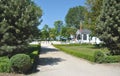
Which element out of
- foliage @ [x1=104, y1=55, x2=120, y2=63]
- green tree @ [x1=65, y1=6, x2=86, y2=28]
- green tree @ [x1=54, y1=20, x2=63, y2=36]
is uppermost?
green tree @ [x1=65, y1=6, x2=86, y2=28]

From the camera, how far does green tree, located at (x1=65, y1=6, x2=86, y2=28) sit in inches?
4648

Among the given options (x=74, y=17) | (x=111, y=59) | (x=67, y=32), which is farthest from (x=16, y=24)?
(x=74, y=17)

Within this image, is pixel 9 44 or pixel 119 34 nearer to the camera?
pixel 9 44

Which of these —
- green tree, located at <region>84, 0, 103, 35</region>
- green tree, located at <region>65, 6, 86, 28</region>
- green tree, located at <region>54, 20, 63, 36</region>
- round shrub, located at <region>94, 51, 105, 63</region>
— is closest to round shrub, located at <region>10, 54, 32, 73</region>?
round shrub, located at <region>94, 51, 105, 63</region>

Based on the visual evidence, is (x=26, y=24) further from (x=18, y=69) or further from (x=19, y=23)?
(x=18, y=69)

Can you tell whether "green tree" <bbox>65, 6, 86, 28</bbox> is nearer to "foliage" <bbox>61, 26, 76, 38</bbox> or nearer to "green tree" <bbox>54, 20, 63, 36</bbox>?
"green tree" <bbox>54, 20, 63, 36</bbox>

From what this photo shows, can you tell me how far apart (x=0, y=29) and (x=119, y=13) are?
11.9 m

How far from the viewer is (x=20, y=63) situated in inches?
682

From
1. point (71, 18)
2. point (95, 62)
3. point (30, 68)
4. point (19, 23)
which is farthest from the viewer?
point (71, 18)

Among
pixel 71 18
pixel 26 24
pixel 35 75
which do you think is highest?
pixel 71 18

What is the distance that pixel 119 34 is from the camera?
25.8 meters

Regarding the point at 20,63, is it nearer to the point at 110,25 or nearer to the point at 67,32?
the point at 110,25

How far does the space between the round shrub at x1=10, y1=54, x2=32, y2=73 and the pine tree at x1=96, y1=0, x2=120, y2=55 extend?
407 inches

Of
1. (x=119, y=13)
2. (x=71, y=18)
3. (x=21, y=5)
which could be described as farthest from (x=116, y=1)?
(x=71, y=18)
